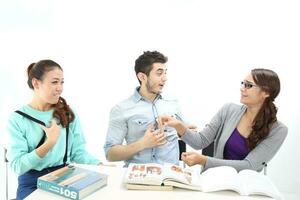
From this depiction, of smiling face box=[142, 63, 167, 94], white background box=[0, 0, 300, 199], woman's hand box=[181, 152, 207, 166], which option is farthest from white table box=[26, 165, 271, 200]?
white background box=[0, 0, 300, 199]

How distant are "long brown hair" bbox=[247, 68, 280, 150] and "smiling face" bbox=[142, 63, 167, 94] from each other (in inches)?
23.8

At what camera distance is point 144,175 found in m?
1.58

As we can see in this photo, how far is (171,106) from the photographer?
97.6 inches

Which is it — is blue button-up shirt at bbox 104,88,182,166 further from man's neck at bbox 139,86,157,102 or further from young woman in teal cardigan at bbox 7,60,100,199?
young woman in teal cardigan at bbox 7,60,100,199

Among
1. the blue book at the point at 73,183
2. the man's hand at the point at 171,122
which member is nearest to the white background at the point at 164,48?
the man's hand at the point at 171,122

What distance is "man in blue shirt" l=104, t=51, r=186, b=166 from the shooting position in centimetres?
220

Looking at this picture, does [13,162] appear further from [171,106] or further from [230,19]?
[230,19]

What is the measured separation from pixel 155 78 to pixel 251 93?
641mm

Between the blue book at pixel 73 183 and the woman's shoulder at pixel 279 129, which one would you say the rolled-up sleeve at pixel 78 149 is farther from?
the woman's shoulder at pixel 279 129

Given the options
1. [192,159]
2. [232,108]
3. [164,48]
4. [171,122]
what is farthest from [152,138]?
[164,48]

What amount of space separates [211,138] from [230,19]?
1.21 metres

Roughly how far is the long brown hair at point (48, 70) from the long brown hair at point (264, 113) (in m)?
1.15

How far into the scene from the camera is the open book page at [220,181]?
1.51 m

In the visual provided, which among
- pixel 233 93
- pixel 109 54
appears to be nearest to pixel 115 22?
pixel 109 54
